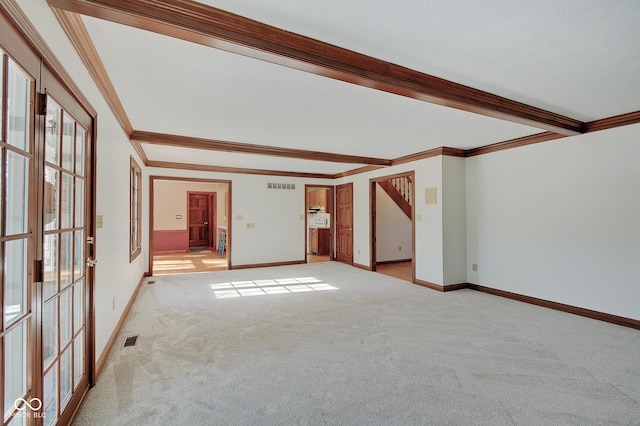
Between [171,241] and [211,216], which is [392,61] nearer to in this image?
[171,241]

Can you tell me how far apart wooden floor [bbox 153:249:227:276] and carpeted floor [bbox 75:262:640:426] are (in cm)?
263

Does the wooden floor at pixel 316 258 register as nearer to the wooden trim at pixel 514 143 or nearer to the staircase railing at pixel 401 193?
the staircase railing at pixel 401 193

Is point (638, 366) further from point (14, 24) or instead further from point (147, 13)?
point (14, 24)

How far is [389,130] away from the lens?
13.3 feet

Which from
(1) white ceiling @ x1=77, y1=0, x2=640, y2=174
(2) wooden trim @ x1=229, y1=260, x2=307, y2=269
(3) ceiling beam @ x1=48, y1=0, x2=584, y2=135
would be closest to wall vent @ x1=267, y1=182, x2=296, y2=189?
(2) wooden trim @ x1=229, y1=260, x2=307, y2=269

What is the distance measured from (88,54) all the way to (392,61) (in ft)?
6.95

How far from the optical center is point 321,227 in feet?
30.5

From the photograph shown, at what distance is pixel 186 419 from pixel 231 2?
8.02ft

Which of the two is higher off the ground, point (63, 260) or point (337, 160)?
point (337, 160)

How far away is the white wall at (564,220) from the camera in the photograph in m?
3.53

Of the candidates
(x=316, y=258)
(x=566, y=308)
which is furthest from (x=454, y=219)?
(x=316, y=258)

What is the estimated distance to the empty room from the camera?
1.64m

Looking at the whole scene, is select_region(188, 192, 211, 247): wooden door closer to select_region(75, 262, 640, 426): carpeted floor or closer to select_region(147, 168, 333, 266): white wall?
select_region(147, 168, 333, 266): white wall

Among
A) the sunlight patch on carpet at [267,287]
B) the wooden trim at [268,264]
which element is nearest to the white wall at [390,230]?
the wooden trim at [268,264]
